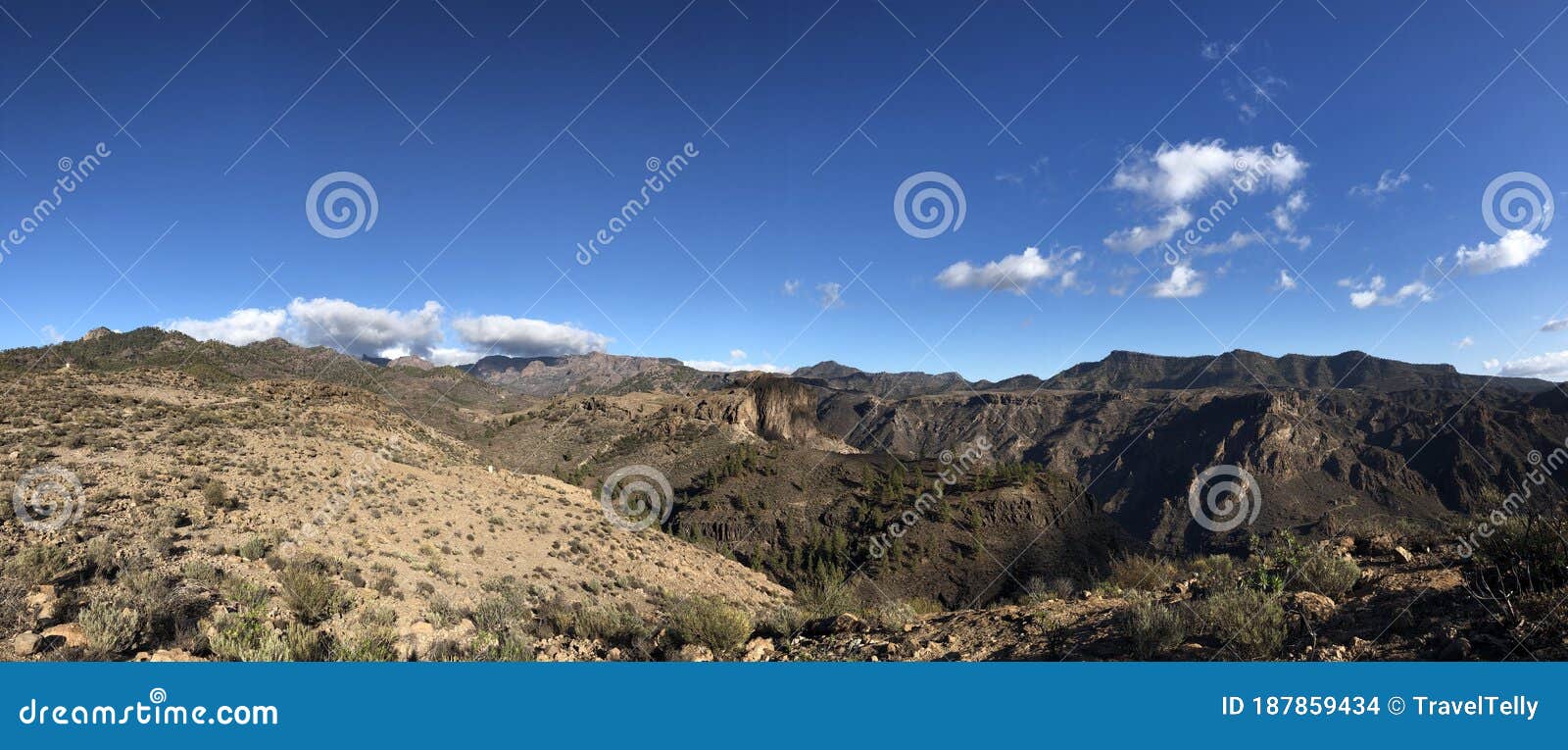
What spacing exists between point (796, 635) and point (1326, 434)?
190115 mm

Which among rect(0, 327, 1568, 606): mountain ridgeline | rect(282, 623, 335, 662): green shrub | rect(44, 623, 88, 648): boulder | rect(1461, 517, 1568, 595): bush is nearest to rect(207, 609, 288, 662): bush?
rect(282, 623, 335, 662): green shrub

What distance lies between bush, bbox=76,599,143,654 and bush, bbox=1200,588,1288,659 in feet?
39.3

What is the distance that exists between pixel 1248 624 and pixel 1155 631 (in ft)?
2.67

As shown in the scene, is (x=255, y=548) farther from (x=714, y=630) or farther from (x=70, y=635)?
(x=714, y=630)

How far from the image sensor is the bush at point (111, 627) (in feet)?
20.4

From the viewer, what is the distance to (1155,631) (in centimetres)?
590

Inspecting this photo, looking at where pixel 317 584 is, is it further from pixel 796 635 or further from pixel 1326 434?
pixel 1326 434

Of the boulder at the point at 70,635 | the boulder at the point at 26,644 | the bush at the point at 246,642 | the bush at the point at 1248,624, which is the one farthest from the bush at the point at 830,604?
the boulder at the point at 26,644

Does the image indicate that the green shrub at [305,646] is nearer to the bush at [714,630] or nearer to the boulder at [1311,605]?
the bush at [714,630]

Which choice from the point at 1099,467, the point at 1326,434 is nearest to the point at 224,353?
the point at 1099,467

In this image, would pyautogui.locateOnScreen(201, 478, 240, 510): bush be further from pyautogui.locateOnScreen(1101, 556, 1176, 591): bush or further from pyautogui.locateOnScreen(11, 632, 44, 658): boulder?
pyautogui.locateOnScreen(1101, 556, 1176, 591): bush

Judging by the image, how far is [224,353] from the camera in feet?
307

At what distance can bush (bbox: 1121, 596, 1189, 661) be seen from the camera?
581 centimetres

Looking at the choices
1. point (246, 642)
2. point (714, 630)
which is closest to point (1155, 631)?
point (714, 630)
